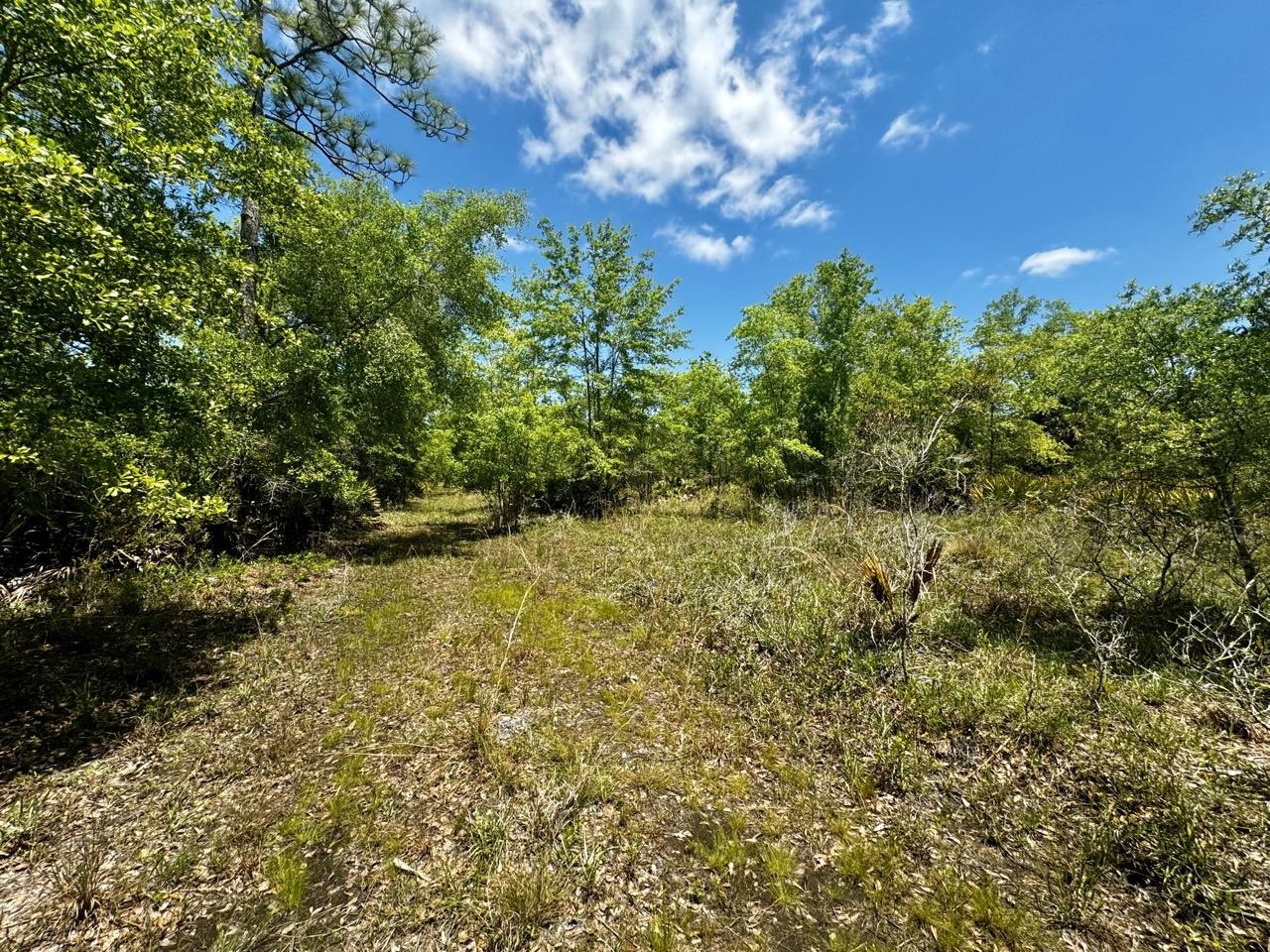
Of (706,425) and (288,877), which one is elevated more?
(706,425)

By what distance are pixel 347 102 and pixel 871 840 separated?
16354mm

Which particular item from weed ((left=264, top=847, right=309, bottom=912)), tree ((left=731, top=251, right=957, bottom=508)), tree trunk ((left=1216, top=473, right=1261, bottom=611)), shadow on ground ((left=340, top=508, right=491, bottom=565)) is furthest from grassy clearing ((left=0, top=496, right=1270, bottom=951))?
tree ((left=731, top=251, right=957, bottom=508))

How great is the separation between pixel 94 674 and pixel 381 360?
→ 22.2 ft

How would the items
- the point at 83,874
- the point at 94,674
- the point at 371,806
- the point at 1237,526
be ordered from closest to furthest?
the point at 83,874 → the point at 371,806 → the point at 94,674 → the point at 1237,526

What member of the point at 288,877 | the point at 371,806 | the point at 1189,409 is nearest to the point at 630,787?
the point at 371,806

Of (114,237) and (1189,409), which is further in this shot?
(1189,409)

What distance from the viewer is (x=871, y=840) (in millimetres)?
3385

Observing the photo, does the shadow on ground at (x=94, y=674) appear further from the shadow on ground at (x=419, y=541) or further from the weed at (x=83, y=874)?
the shadow on ground at (x=419, y=541)

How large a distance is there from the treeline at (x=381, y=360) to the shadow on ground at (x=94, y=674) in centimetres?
165

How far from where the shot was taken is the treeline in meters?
4.04

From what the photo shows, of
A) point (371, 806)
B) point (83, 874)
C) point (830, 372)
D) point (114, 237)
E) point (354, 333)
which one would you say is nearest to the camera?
point (83, 874)

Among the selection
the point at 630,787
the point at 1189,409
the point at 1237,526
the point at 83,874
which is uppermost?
the point at 1189,409

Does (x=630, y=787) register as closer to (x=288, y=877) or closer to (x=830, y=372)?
(x=288, y=877)

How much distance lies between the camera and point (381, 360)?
31.6 ft
